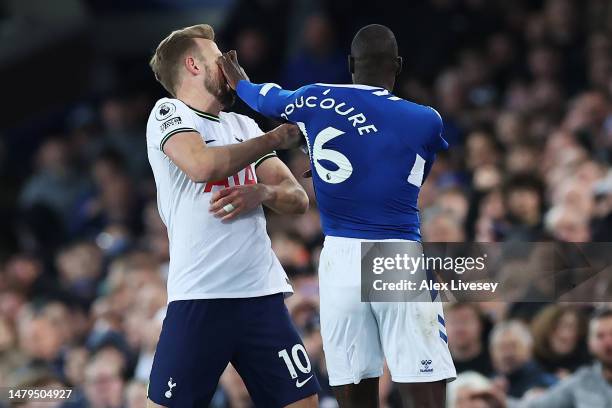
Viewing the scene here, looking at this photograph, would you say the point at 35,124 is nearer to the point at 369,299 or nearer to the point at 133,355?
the point at 133,355

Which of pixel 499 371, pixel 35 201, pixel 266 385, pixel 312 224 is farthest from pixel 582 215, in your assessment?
pixel 35 201

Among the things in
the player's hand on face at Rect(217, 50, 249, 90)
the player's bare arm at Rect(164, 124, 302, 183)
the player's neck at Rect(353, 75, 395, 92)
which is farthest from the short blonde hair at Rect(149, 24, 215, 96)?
the player's neck at Rect(353, 75, 395, 92)

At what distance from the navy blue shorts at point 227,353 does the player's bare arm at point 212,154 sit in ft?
1.77

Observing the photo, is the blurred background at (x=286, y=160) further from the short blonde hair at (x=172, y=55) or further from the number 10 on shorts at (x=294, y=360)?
the short blonde hair at (x=172, y=55)

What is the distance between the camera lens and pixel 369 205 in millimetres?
5242

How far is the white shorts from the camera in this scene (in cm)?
520

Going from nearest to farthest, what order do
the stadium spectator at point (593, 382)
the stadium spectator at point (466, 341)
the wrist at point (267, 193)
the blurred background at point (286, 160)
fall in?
the wrist at point (267, 193) → the stadium spectator at point (593, 382) → the stadium spectator at point (466, 341) → the blurred background at point (286, 160)

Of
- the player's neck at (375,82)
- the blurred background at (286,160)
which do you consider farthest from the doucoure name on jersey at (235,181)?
the blurred background at (286,160)

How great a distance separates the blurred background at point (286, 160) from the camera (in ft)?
26.4

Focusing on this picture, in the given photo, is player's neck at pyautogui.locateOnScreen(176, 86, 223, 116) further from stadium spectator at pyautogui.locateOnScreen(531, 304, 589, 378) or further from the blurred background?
stadium spectator at pyautogui.locateOnScreen(531, 304, 589, 378)

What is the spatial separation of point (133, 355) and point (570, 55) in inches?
183

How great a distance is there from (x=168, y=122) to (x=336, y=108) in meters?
0.70

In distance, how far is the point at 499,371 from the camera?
7.20 meters

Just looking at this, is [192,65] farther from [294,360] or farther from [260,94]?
[294,360]
